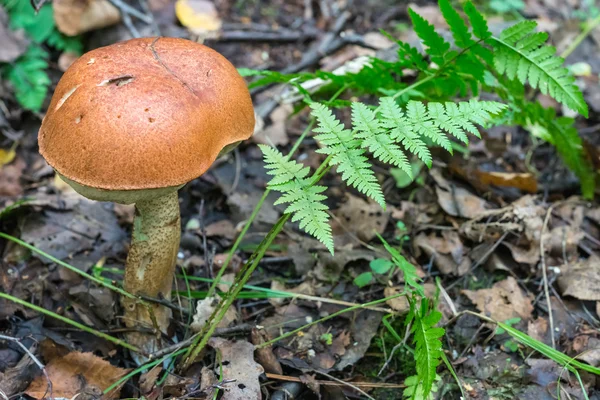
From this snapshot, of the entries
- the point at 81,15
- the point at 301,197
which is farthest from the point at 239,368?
the point at 81,15

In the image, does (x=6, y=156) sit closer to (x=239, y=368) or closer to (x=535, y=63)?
(x=239, y=368)

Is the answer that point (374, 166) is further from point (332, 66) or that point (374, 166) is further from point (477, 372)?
point (477, 372)

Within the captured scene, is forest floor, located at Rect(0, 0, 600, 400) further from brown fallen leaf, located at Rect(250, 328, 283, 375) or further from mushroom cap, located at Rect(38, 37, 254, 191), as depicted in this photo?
mushroom cap, located at Rect(38, 37, 254, 191)

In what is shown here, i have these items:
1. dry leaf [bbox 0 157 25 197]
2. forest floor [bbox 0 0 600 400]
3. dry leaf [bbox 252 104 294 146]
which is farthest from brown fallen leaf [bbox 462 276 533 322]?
dry leaf [bbox 0 157 25 197]

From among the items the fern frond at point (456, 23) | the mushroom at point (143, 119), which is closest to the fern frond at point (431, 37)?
the fern frond at point (456, 23)

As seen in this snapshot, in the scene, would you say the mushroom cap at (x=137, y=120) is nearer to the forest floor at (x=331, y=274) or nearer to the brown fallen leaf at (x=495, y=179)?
the forest floor at (x=331, y=274)

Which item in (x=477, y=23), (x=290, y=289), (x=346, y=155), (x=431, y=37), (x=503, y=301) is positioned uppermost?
(x=477, y=23)
